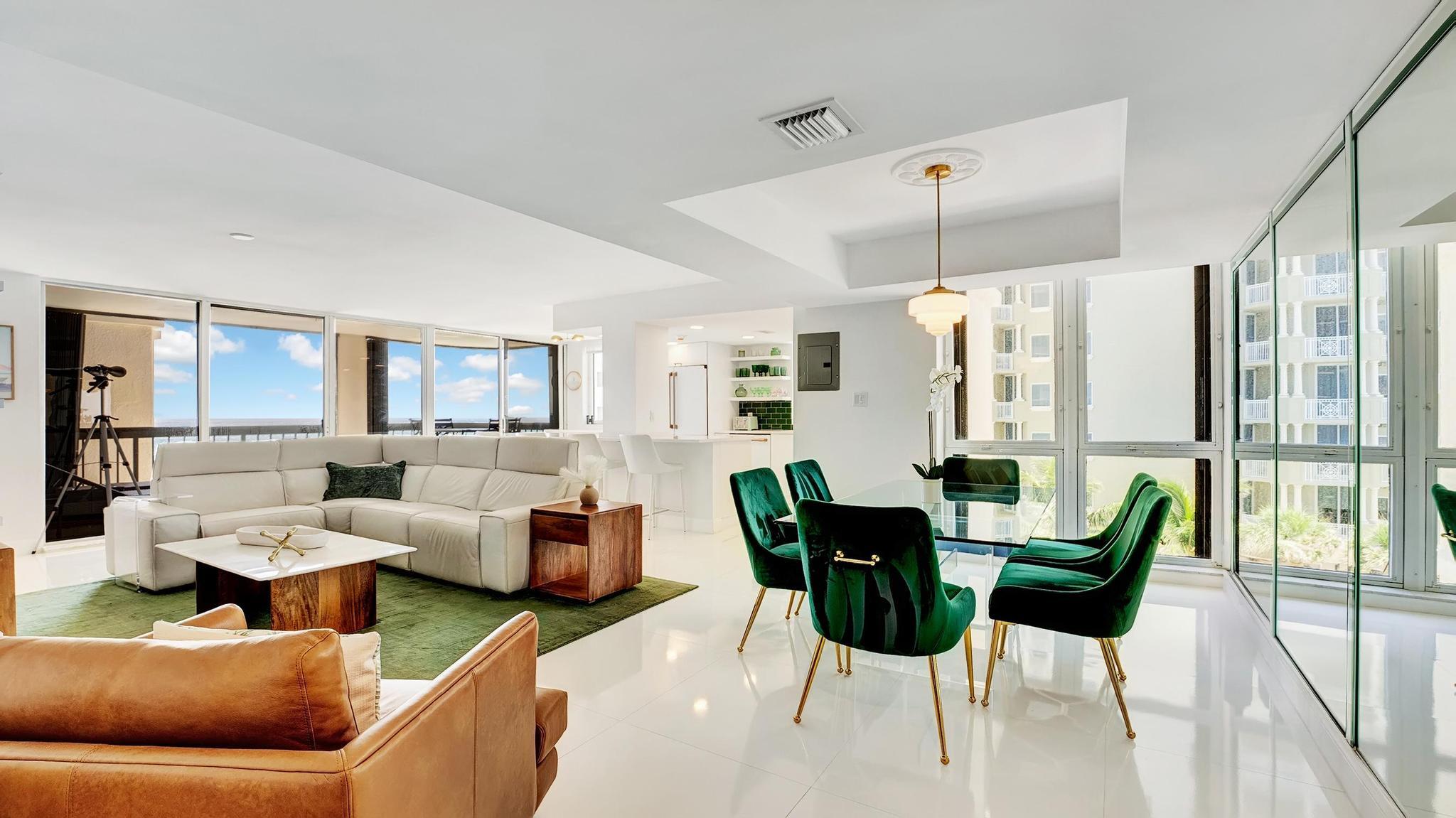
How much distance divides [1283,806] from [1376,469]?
107cm

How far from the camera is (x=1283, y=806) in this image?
6.57 feet

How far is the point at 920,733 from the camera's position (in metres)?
2.44

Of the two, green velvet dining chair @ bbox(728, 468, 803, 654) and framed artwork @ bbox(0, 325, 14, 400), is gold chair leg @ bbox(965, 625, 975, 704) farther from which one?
framed artwork @ bbox(0, 325, 14, 400)

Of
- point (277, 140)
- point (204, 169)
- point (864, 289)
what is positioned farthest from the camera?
point (864, 289)

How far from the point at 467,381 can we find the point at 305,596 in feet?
22.3

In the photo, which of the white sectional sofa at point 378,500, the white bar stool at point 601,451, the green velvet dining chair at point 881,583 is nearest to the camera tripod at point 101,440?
the white sectional sofa at point 378,500

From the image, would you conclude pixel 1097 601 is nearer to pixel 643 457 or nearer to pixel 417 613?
pixel 417 613

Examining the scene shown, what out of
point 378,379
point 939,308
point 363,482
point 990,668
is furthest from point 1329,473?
point 378,379

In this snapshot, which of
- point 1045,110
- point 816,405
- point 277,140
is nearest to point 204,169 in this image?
point 277,140

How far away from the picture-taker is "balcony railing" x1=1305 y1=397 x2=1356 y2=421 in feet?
7.23

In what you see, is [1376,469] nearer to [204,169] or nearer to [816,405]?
[816,405]

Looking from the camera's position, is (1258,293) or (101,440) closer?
(1258,293)

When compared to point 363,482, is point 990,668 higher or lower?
lower

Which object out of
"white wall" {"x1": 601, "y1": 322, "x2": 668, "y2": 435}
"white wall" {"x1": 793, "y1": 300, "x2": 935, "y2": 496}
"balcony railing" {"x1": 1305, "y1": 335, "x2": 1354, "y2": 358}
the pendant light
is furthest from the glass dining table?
"white wall" {"x1": 601, "y1": 322, "x2": 668, "y2": 435}
